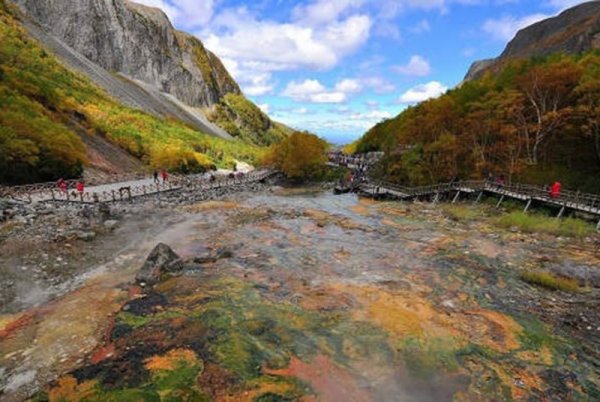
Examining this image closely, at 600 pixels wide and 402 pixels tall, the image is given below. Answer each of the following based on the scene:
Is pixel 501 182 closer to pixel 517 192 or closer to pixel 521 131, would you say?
pixel 517 192

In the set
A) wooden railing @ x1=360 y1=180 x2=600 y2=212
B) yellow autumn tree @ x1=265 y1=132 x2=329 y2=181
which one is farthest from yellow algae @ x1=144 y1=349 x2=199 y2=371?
yellow autumn tree @ x1=265 y1=132 x2=329 y2=181

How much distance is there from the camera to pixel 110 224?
24.1 meters

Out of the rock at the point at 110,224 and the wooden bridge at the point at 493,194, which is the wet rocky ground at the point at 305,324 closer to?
the rock at the point at 110,224

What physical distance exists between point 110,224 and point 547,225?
27.7 meters

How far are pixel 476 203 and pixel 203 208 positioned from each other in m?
24.4

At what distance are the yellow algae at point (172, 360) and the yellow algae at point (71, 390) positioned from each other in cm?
130

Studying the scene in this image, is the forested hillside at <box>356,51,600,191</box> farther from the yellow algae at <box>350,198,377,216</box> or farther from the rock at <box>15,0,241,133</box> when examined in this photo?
the rock at <box>15,0,241,133</box>

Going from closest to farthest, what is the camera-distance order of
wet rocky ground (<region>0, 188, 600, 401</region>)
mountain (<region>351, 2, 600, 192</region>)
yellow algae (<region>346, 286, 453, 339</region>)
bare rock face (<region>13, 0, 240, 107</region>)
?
wet rocky ground (<region>0, 188, 600, 401</region>), yellow algae (<region>346, 286, 453, 339</region>), mountain (<region>351, 2, 600, 192</region>), bare rock face (<region>13, 0, 240, 107</region>)

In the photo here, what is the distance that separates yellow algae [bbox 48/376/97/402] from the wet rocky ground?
0.12 feet

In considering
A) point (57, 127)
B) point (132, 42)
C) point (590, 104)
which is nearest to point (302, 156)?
point (57, 127)

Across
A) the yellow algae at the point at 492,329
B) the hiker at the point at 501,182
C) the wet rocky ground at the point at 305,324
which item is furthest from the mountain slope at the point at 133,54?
the yellow algae at the point at 492,329

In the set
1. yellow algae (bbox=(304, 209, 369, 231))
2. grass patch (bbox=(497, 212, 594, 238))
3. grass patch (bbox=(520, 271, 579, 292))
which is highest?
grass patch (bbox=(497, 212, 594, 238))

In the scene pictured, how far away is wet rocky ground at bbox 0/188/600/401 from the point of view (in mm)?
9336

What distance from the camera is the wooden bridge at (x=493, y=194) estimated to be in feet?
88.5
